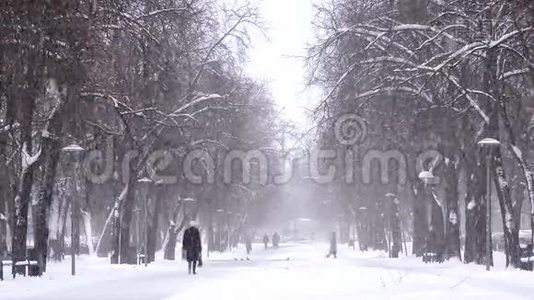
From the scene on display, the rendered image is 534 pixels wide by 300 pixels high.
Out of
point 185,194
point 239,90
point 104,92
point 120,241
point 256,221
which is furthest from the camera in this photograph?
point 256,221

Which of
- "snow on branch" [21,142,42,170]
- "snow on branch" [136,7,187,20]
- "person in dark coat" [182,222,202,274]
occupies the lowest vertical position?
"person in dark coat" [182,222,202,274]

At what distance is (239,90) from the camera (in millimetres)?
39125

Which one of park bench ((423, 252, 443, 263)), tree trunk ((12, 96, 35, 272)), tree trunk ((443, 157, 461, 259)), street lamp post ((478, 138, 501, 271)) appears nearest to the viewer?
tree trunk ((12, 96, 35, 272))

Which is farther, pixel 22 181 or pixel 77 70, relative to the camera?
pixel 22 181

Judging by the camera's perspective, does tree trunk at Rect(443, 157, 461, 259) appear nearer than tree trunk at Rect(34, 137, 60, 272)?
No

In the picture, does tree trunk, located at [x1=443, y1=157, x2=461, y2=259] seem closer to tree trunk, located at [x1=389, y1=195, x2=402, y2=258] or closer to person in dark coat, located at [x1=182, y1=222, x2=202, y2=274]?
tree trunk, located at [x1=389, y1=195, x2=402, y2=258]

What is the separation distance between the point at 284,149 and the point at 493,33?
3858cm

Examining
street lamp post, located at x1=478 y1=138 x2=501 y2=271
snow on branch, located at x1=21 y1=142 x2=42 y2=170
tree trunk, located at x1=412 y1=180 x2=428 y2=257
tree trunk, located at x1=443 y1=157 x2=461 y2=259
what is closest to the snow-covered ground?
street lamp post, located at x1=478 y1=138 x2=501 y2=271

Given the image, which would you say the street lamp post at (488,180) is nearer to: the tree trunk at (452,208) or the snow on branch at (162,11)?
the tree trunk at (452,208)

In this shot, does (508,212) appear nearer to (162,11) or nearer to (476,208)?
(476,208)

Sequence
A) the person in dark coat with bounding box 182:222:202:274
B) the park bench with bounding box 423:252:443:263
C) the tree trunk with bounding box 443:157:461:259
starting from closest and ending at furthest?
the person in dark coat with bounding box 182:222:202:274
the tree trunk with bounding box 443:157:461:259
the park bench with bounding box 423:252:443:263

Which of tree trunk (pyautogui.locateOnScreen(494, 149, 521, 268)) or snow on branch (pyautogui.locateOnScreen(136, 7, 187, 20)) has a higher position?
snow on branch (pyautogui.locateOnScreen(136, 7, 187, 20))

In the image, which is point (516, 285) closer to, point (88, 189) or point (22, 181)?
point (22, 181)

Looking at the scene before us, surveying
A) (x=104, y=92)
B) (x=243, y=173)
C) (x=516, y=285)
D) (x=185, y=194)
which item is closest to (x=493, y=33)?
(x=516, y=285)
